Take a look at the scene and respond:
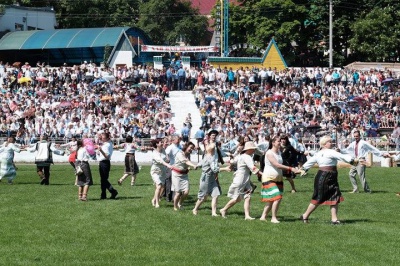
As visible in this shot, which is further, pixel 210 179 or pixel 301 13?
pixel 301 13

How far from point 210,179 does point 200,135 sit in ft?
81.6

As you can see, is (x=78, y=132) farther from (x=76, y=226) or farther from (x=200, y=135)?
(x=76, y=226)

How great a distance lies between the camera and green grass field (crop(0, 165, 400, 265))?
14.0 meters

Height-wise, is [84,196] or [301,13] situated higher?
[301,13]

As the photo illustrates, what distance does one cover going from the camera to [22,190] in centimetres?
2655

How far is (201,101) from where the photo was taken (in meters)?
50.0

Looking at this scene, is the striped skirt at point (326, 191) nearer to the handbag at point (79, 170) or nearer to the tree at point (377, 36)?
the handbag at point (79, 170)

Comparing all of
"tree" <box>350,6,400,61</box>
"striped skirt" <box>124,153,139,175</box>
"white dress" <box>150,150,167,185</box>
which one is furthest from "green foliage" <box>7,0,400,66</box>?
"white dress" <box>150,150,167,185</box>

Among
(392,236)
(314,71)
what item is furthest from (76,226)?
(314,71)

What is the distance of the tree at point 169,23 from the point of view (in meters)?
91.2

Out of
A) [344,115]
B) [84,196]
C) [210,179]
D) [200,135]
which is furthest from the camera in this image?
[344,115]

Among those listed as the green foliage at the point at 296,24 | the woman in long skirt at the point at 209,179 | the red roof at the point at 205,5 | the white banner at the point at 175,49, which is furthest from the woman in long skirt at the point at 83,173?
the red roof at the point at 205,5

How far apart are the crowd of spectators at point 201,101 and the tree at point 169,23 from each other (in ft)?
116

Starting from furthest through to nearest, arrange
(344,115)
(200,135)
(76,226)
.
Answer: (344,115)
(200,135)
(76,226)
